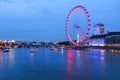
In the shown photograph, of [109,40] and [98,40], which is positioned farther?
[98,40]

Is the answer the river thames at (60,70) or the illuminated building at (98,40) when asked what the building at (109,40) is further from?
the river thames at (60,70)

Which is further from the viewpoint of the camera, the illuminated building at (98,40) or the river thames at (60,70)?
the illuminated building at (98,40)

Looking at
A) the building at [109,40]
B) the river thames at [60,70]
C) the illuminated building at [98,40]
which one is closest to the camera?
the river thames at [60,70]

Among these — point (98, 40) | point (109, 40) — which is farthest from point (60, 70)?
point (98, 40)

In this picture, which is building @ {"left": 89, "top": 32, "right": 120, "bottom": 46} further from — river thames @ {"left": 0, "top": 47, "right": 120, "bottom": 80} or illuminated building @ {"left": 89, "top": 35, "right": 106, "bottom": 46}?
river thames @ {"left": 0, "top": 47, "right": 120, "bottom": 80}

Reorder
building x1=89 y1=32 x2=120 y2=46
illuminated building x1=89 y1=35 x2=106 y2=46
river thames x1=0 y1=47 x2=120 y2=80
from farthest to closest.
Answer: illuminated building x1=89 y1=35 x2=106 y2=46 → building x1=89 y1=32 x2=120 y2=46 → river thames x1=0 y1=47 x2=120 y2=80

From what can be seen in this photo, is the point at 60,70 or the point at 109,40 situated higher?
the point at 109,40

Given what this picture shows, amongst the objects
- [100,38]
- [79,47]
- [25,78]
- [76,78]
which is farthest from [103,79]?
[100,38]

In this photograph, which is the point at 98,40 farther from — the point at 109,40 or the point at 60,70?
the point at 60,70

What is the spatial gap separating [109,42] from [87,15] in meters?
55.9

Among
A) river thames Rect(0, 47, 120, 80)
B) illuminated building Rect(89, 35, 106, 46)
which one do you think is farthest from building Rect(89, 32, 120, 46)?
river thames Rect(0, 47, 120, 80)

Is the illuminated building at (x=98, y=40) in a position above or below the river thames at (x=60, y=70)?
above

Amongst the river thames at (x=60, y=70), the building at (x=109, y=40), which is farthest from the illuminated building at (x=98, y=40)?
the river thames at (x=60, y=70)

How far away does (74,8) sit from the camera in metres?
79.1
